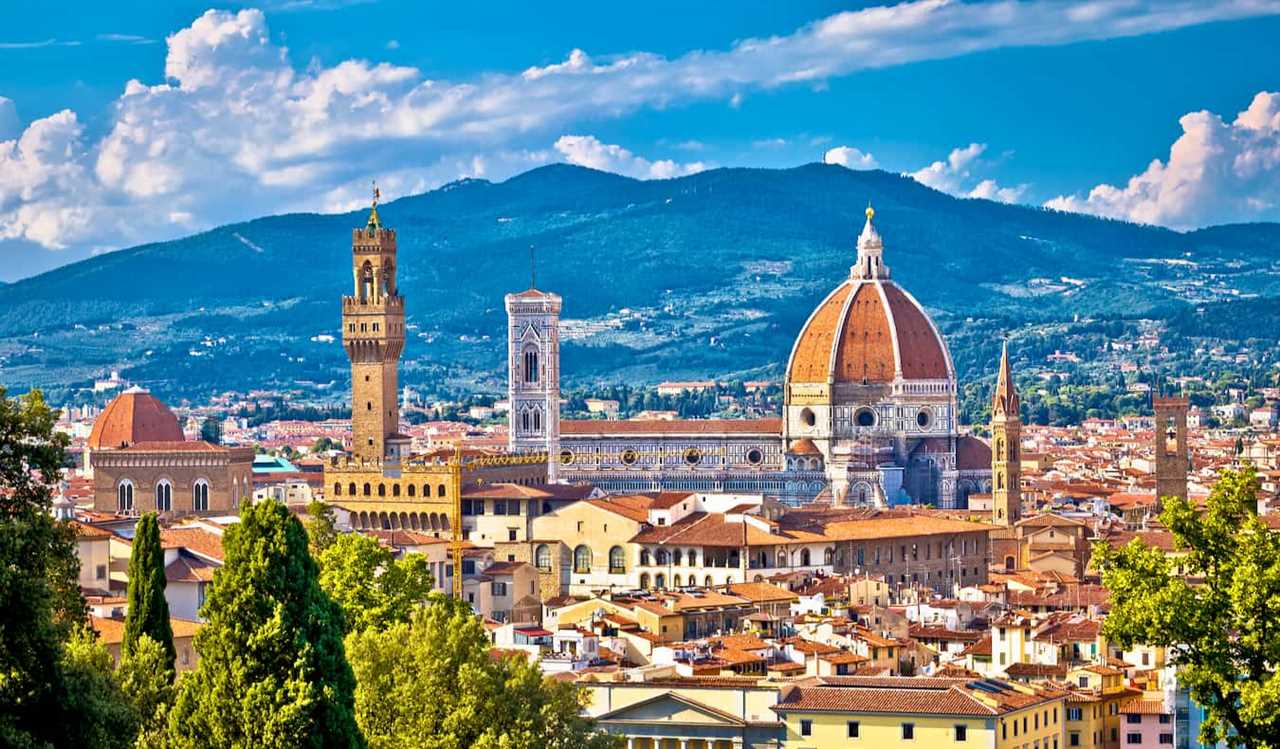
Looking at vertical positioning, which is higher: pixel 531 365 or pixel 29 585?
pixel 531 365

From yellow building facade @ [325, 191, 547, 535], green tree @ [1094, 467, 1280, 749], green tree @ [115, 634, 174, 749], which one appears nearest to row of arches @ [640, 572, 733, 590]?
yellow building facade @ [325, 191, 547, 535]

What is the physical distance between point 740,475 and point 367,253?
29.7 meters

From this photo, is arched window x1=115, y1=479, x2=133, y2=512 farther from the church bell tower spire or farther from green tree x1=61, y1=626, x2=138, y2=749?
green tree x1=61, y1=626, x2=138, y2=749

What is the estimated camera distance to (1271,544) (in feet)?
121

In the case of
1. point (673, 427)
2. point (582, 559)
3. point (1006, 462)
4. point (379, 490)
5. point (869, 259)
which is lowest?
point (582, 559)

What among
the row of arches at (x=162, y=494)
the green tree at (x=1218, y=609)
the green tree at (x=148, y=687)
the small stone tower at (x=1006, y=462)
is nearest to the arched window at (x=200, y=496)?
the row of arches at (x=162, y=494)

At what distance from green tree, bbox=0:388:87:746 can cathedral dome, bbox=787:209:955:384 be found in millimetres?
109399

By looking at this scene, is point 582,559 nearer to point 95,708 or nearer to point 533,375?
point 533,375

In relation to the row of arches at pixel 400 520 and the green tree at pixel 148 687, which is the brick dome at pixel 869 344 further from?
the green tree at pixel 148 687

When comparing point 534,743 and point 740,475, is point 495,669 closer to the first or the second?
point 534,743

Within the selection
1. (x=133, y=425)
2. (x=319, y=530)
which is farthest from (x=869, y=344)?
(x=319, y=530)

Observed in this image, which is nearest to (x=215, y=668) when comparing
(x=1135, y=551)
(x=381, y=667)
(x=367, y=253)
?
(x=381, y=667)

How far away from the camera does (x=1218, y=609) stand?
36344 mm

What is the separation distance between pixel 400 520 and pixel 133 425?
10741 millimetres
